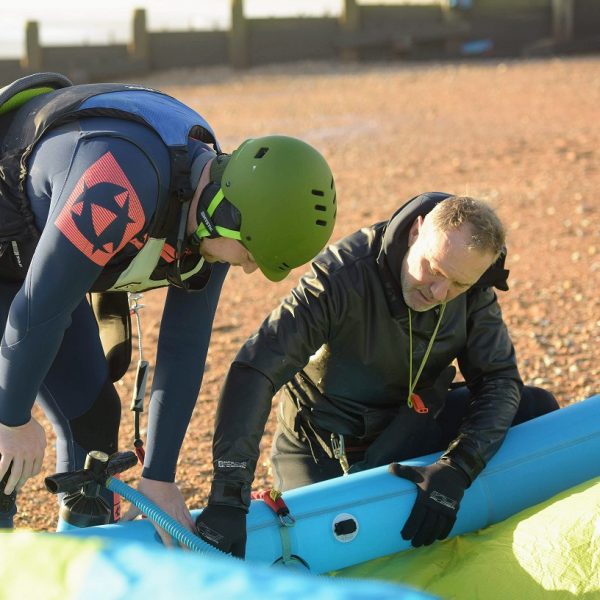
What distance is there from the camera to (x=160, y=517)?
3.08 metres

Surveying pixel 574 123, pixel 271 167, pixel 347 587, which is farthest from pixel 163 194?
pixel 574 123

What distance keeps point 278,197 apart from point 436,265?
0.73 m

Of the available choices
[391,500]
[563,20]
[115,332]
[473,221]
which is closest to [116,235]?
[115,332]

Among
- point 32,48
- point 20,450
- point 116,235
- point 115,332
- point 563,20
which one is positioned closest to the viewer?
point 116,235

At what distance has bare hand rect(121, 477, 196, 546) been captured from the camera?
334 cm

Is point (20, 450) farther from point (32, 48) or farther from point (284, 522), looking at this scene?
point (32, 48)

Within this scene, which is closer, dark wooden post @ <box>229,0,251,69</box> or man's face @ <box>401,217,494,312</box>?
man's face @ <box>401,217,494,312</box>

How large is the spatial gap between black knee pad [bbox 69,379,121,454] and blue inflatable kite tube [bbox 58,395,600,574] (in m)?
0.38

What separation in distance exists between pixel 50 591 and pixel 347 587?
478 mm

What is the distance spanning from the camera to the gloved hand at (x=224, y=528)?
3303mm

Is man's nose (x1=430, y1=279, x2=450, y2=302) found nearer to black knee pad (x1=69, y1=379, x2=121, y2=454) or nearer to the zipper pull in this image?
the zipper pull

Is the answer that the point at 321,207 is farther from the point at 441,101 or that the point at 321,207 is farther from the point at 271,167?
the point at 441,101

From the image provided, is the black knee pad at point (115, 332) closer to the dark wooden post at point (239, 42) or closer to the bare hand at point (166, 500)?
the bare hand at point (166, 500)

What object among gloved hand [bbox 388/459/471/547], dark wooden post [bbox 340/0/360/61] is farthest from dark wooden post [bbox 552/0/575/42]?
gloved hand [bbox 388/459/471/547]
